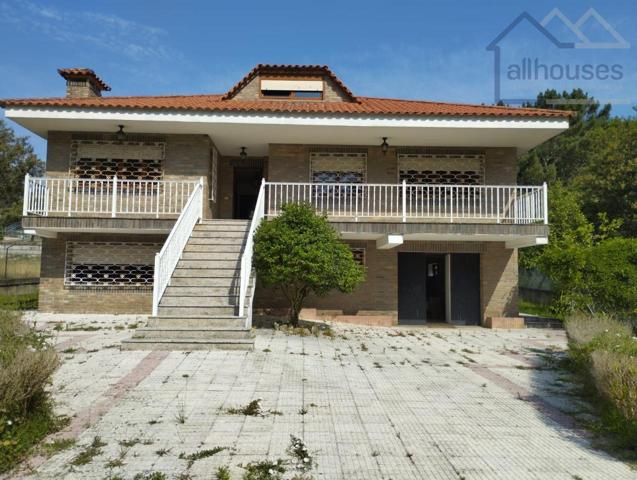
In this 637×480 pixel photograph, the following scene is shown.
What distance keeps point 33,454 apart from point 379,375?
4.19 m

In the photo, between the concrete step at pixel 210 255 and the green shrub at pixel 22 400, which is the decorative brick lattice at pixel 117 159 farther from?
the green shrub at pixel 22 400

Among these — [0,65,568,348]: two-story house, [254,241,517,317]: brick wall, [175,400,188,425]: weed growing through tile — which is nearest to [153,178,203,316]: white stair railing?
[0,65,568,348]: two-story house

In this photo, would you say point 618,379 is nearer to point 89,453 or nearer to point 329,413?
point 329,413

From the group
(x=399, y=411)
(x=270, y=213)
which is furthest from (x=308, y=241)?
(x=399, y=411)

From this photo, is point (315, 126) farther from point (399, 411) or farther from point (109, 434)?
point (109, 434)

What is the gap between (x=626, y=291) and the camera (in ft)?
31.9

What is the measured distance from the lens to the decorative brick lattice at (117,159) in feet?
42.5

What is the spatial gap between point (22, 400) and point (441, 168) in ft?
38.6

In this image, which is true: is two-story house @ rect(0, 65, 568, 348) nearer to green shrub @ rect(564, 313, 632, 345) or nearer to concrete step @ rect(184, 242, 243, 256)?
concrete step @ rect(184, 242, 243, 256)

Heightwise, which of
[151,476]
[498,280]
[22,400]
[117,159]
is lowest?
[151,476]

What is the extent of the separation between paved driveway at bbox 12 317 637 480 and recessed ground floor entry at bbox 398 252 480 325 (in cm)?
549

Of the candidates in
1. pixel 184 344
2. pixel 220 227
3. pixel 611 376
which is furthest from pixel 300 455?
pixel 220 227

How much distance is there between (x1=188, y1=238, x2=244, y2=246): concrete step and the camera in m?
11.0

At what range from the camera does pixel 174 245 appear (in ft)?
31.8
